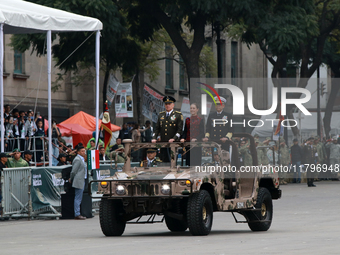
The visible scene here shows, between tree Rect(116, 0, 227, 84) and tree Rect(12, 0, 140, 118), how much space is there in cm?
99

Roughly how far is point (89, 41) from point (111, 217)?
16.2 m

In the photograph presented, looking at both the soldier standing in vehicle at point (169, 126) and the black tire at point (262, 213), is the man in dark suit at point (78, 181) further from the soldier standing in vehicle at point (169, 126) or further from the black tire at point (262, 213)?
the black tire at point (262, 213)

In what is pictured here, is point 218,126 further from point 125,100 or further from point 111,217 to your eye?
point 125,100

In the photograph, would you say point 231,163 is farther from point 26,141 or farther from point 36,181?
Result: point 26,141

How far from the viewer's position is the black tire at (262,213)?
46.1ft

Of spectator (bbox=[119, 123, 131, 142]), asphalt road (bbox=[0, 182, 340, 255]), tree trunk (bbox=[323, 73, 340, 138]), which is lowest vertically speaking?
asphalt road (bbox=[0, 182, 340, 255])

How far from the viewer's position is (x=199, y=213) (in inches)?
492

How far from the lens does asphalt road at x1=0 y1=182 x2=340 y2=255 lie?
1093cm

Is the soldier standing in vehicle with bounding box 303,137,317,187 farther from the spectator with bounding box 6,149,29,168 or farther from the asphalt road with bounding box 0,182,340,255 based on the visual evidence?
the spectator with bounding box 6,149,29,168

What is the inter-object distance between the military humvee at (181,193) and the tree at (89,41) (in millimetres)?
13500

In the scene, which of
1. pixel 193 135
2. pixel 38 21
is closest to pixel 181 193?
pixel 193 135

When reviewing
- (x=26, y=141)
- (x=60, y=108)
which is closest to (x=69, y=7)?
(x=26, y=141)

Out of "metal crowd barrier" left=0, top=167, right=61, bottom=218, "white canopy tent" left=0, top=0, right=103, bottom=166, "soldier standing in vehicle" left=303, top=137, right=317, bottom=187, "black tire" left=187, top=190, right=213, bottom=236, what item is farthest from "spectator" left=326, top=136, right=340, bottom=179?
"black tire" left=187, top=190, right=213, bottom=236

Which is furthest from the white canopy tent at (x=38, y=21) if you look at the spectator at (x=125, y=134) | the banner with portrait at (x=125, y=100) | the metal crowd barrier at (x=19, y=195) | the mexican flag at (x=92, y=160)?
the banner with portrait at (x=125, y=100)
